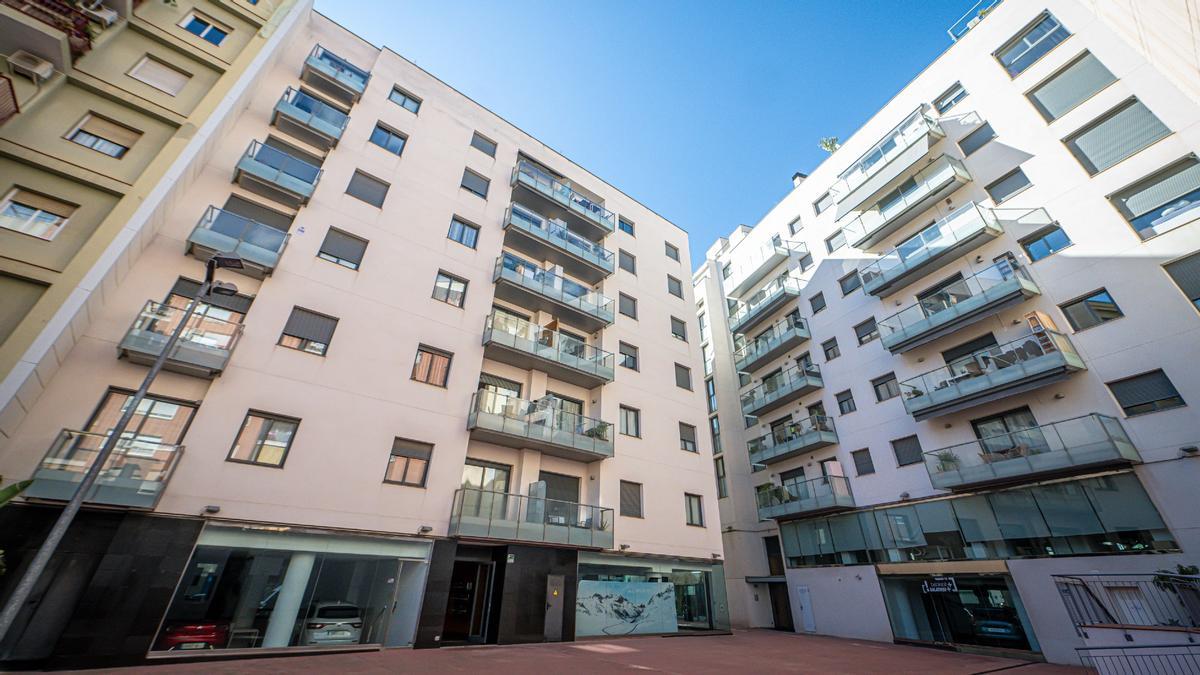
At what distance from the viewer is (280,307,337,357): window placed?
1259cm

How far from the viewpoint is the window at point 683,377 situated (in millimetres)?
21609

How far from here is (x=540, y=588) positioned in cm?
1369

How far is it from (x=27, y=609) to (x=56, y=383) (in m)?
4.27

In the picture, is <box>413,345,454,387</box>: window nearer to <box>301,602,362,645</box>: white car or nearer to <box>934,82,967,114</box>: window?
<box>301,602,362,645</box>: white car

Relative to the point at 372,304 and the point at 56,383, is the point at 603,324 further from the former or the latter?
the point at 56,383

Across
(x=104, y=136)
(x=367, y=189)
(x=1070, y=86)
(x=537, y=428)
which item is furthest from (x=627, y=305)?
(x=1070, y=86)

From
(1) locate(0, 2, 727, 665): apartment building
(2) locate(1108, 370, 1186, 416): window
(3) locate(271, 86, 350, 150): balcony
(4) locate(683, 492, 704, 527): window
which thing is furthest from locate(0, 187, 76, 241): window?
(2) locate(1108, 370, 1186, 416): window

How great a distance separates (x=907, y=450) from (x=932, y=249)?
8124 mm

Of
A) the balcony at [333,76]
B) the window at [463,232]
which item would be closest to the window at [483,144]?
the window at [463,232]

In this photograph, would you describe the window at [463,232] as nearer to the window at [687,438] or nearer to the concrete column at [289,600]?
the concrete column at [289,600]

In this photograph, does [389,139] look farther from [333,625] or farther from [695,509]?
[695,509]

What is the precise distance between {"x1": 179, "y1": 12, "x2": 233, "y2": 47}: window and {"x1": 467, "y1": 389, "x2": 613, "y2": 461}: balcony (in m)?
14.0

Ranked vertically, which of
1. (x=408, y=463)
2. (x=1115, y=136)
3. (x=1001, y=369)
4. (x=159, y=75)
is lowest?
(x=408, y=463)

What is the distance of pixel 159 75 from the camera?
13586 mm
